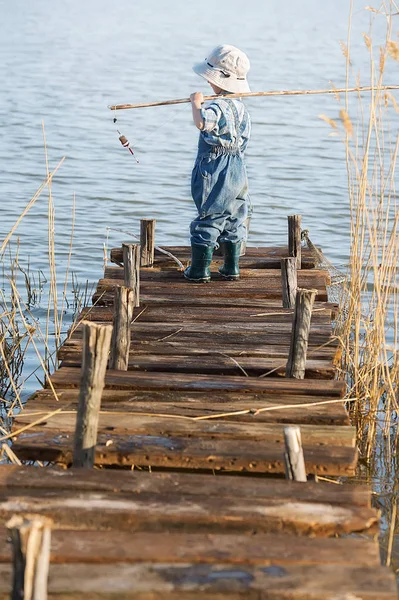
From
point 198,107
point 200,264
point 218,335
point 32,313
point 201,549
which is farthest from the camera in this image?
point 32,313

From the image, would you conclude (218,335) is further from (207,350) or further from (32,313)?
(32,313)

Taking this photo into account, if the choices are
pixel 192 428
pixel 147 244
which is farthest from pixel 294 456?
pixel 147 244

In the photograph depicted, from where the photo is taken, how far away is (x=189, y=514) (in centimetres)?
341

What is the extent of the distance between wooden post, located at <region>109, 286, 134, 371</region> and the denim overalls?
1350 millimetres

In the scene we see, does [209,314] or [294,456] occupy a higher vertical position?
[294,456]

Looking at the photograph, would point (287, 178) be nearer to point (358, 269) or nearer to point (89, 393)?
point (358, 269)

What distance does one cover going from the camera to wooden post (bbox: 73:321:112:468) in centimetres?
376

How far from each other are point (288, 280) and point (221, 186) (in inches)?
26.4

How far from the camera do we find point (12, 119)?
53.0 ft

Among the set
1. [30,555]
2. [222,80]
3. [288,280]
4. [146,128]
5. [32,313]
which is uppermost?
[222,80]

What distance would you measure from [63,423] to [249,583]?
1.40m

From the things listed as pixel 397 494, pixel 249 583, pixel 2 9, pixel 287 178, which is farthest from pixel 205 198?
pixel 2 9

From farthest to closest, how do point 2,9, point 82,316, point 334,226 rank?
point 2,9
point 334,226
point 82,316

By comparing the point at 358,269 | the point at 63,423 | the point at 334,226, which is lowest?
the point at 334,226
